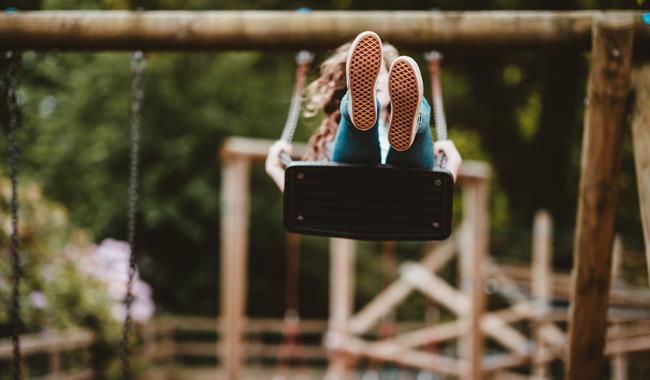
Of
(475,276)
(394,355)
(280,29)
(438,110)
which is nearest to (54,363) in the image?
(394,355)

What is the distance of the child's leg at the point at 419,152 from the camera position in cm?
195

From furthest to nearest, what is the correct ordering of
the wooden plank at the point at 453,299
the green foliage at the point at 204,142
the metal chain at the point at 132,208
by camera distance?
the green foliage at the point at 204,142 < the wooden plank at the point at 453,299 < the metal chain at the point at 132,208

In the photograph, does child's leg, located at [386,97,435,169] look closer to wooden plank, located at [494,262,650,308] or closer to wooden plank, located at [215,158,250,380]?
wooden plank, located at [215,158,250,380]

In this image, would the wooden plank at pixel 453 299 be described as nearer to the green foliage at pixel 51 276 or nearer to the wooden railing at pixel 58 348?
the green foliage at pixel 51 276

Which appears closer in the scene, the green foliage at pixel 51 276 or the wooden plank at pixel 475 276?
the green foliage at pixel 51 276

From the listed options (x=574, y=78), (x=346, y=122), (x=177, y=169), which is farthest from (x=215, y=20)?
(x=574, y=78)

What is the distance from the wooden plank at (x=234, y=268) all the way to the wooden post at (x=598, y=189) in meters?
2.52

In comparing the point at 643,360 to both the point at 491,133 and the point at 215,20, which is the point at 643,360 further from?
the point at 491,133

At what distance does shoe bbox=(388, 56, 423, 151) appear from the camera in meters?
1.82

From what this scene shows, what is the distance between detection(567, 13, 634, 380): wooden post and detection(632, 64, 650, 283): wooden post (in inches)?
3.2

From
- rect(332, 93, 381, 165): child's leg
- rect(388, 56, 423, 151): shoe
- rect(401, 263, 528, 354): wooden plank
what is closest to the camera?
rect(388, 56, 423, 151): shoe

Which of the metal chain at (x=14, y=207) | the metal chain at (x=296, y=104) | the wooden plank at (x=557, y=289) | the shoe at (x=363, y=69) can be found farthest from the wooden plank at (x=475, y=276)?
the shoe at (x=363, y=69)

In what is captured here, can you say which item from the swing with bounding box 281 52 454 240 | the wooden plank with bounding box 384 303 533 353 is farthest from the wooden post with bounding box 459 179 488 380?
the swing with bounding box 281 52 454 240

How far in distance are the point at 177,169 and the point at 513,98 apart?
213 inches
